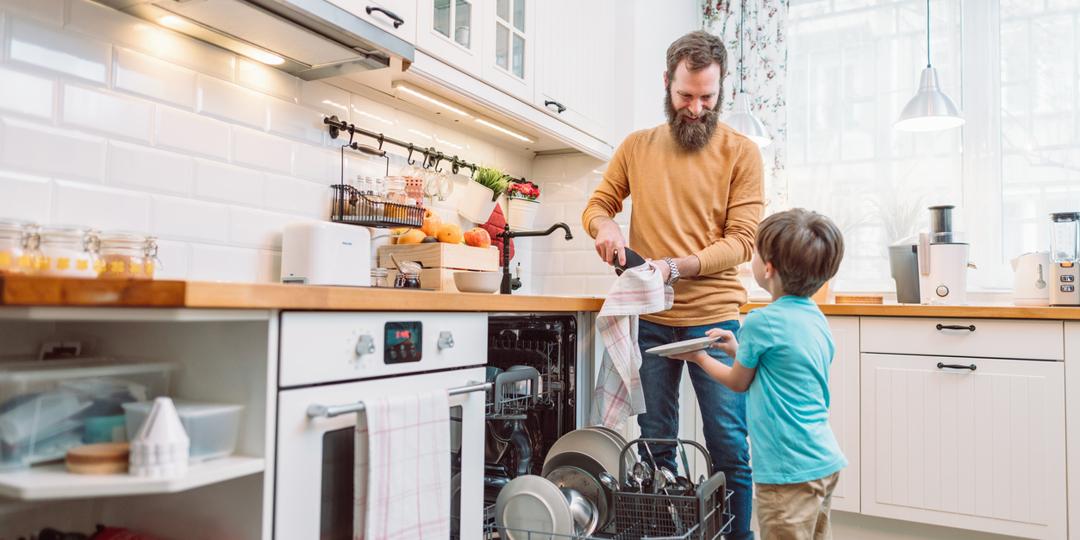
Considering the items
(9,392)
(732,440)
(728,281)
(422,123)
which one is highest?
(422,123)

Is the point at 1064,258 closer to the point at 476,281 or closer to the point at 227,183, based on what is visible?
the point at 476,281

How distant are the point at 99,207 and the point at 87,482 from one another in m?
0.80

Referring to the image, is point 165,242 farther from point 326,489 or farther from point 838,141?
point 838,141

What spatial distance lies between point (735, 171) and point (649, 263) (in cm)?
41

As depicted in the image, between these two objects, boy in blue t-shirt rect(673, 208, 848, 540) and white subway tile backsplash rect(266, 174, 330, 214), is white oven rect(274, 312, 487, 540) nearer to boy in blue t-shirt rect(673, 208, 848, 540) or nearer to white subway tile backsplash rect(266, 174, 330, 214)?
boy in blue t-shirt rect(673, 208, 848, 540)

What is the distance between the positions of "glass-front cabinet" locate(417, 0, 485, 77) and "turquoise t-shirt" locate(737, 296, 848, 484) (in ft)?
3.59

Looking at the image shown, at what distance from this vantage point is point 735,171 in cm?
205

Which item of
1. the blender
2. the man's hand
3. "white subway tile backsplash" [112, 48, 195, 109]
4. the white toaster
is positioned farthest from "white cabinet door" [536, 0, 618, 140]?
the blender

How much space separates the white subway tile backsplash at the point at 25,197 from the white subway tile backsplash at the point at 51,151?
0.02 meters

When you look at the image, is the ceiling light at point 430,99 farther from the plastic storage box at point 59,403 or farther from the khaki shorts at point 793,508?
the khaki shorts at point 793,508

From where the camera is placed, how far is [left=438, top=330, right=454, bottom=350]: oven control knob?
147 centimetres

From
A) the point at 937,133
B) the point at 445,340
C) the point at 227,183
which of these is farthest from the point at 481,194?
the point at 937,133

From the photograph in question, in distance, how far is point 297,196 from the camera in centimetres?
199

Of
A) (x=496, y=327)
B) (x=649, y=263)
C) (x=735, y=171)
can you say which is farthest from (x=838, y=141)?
(x=496, y=327)
